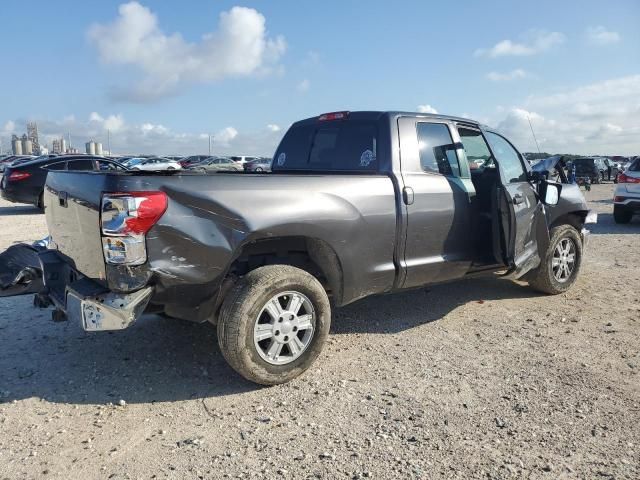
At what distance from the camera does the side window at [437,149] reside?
14.5ft

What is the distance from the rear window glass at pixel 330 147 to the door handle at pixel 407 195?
302 millimetres

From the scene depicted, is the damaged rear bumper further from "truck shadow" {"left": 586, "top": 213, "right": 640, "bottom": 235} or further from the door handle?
"truck shadow" {"left": 586, "top": 213, "right": 640, "bottom": 235}

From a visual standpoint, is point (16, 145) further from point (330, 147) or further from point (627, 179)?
point (330, 147)

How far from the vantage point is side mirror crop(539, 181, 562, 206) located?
17.0ft

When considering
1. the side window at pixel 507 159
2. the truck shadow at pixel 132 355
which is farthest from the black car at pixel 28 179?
the side window at pixel 507 159

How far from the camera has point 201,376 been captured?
3732mm

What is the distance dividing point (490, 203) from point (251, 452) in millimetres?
3216

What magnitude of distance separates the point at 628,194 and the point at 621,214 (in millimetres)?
548

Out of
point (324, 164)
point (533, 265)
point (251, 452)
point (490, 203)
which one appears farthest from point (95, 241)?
point (533, 265)

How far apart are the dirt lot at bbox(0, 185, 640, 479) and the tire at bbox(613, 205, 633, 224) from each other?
7.69 meters

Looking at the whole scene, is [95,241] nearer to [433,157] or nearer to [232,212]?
[232,212]

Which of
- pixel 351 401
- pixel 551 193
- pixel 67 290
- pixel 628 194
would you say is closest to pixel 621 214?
pixel 628 194

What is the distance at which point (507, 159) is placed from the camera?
5266 millimetres

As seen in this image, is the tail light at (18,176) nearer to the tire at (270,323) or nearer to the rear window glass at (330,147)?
the rear window glass at (330,147)
